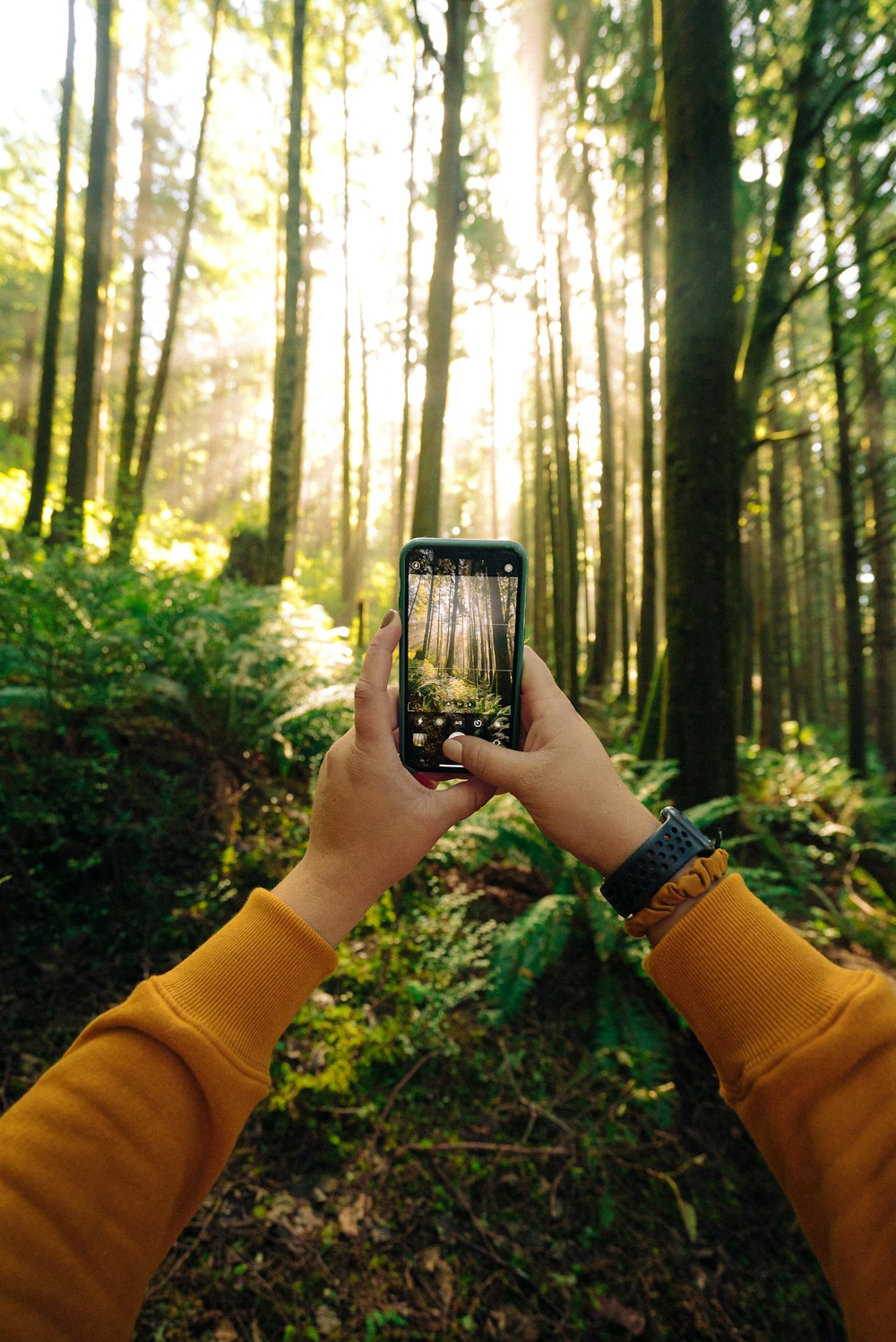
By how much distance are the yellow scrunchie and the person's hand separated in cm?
46

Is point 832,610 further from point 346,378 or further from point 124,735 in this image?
point 124,735

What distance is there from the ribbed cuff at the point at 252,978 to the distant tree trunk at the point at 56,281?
10.5 meters

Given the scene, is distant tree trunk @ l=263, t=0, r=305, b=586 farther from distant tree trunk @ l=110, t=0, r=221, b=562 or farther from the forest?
distant tree trunk @ l=110, t=0, r=221, b=562

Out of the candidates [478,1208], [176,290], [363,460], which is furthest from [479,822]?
[363,460]

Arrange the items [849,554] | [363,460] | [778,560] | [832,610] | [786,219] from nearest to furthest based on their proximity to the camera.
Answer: [786,219], [849,554], [778,560], [363,460], [832,610]

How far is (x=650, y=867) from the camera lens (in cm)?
124

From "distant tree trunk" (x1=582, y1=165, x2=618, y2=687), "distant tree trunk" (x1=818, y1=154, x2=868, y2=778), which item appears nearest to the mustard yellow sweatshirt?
"distant tree trunk" (x1=818, y1=154, x2=868, y2=778)

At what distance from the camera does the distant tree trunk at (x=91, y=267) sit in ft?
29.3

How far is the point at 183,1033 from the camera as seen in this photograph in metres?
0.97

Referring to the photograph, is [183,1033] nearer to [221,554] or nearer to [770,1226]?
[770,1226]

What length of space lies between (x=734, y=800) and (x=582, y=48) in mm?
12437

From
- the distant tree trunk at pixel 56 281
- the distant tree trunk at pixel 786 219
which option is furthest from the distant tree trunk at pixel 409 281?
the distant tree trunk at pixel 786 219

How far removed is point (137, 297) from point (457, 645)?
49.1ft

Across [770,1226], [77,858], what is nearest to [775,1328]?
[770,1226]
